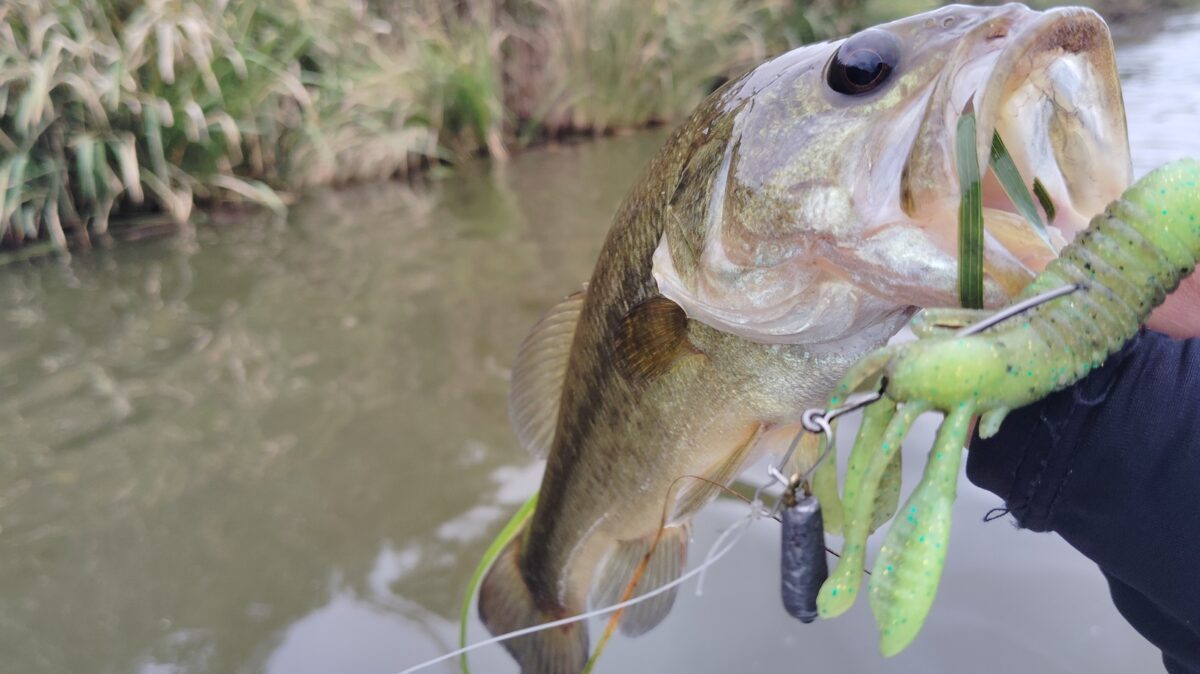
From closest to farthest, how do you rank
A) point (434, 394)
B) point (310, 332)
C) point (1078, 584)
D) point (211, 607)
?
point (1078, 584) < point (211, 607) < point (434, 394) < point (310, 332)

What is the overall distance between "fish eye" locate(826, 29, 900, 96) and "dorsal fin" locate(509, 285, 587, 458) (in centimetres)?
63

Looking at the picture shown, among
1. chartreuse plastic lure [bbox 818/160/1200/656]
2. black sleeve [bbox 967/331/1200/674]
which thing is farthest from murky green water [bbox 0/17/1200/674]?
chartreuse plastic lure [bbox 818/160/1200/656]

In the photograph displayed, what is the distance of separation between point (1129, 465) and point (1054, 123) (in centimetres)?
43

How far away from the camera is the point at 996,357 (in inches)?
28.4

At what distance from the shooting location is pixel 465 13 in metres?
7.86

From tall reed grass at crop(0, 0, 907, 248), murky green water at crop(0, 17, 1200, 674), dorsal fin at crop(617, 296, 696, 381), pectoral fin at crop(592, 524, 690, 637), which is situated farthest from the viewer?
tall reed grass at crop(0, 0, 907, 248)

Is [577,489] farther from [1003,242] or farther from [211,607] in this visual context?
[211,607]

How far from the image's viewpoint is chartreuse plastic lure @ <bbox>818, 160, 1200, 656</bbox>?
71cm

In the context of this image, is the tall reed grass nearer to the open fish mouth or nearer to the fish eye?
the fish eye

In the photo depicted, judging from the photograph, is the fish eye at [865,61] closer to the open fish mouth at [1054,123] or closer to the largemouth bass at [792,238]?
the largemouth bass at [792,238]

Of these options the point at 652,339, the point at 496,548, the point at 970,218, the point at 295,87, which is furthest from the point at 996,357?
the point at 295,87

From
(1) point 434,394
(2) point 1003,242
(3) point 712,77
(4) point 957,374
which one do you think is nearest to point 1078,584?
(2) point 1003,242

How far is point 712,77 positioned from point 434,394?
6.61 metres

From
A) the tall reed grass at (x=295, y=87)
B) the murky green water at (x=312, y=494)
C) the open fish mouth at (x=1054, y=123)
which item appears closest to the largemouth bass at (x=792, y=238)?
the open fish mouth at (x=1054, y=123)
